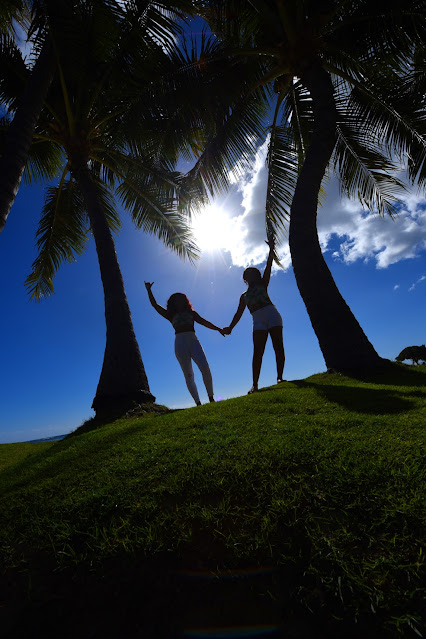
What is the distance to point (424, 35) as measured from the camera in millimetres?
5945

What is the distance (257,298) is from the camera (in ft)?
19.8

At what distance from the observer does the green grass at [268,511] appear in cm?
142

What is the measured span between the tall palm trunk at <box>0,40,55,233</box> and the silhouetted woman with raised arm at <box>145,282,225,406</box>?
311cm

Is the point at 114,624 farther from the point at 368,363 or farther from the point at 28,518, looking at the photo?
the point at 368,363

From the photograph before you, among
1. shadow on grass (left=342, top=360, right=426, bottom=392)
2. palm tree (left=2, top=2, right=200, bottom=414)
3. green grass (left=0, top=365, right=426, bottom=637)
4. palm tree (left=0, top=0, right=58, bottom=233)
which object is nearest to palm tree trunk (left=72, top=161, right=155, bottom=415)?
palm tree (left=2, top=2, right=200, bottom=414)

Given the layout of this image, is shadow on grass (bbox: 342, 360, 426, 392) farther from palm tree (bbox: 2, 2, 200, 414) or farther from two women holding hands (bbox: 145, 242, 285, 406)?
palm tree (bbox: 2, 2, 200, 414)

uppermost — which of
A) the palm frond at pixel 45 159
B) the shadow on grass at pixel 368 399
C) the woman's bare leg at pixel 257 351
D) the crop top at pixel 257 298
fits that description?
the palm frond at pixel 45 159

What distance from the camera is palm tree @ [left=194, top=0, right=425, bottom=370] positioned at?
18.9 ft

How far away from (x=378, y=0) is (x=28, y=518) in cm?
887

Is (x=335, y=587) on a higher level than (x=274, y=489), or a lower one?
lower

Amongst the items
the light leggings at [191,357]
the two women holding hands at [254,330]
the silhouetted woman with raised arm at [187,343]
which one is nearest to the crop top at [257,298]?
the two women holding hands at [254,330]

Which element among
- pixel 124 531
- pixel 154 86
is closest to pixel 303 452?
pixel 124 531

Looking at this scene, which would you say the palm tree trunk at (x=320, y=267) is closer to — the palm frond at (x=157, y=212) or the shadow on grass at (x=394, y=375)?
the shadow on grass at (x=394, y=375)

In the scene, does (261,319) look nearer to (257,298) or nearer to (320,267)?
(257,298)
